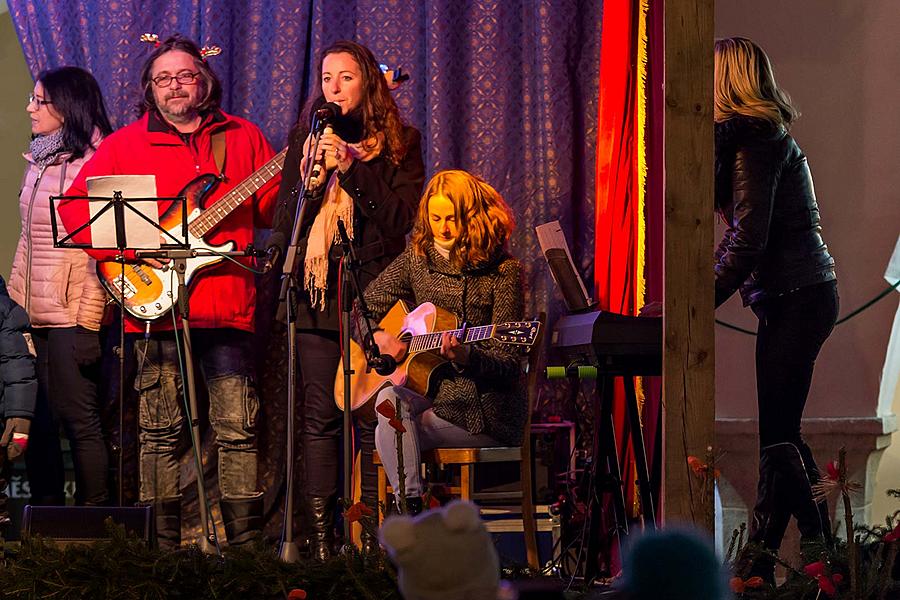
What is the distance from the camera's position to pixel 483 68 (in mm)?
4875

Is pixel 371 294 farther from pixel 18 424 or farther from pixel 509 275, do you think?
pixel 18 424

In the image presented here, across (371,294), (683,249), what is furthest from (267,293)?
(683,249)

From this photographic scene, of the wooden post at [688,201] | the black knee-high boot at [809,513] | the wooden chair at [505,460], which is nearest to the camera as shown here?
the wooden post at [688,201]

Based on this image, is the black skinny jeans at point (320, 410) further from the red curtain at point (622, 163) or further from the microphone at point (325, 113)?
the red curtain at point (622, 163)

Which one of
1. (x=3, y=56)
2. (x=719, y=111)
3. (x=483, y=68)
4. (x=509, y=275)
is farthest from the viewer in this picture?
(x=3, y=56)

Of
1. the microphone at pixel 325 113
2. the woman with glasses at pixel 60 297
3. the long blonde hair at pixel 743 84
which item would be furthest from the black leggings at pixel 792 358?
the woman with glasses at pixel 60 297

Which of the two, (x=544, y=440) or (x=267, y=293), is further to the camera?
(x=267, y=293)

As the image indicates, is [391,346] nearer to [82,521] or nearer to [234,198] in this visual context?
[234,198]

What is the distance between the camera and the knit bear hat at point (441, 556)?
1590mm

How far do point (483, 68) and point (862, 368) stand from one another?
6.69 feet

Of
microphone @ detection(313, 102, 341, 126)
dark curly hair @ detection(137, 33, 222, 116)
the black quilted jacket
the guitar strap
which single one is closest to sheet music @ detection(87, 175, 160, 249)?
the guitar strap

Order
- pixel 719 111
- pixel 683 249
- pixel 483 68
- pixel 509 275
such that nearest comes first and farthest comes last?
pixel 683 249 → pixel 719 111 → pixel 509 275 → pixel 483 68

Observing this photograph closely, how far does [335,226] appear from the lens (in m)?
4.44

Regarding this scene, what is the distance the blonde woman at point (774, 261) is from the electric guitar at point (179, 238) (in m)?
1.93
